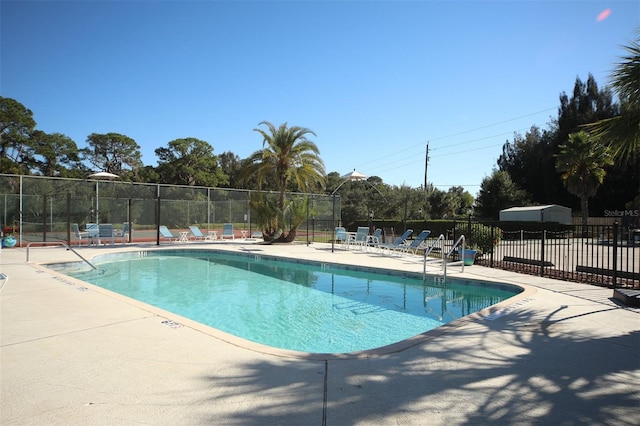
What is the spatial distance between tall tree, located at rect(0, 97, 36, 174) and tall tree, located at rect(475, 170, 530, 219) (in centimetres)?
4171

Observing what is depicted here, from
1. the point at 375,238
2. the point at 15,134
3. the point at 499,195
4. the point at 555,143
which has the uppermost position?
the point at 555,143

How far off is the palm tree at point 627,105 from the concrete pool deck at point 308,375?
7.72ft

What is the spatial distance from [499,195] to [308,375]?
121 feet

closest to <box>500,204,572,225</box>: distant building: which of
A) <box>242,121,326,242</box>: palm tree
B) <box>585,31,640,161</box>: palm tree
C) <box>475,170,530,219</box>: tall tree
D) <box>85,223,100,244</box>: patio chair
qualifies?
<box>475,170,530,219</box>: tall tree

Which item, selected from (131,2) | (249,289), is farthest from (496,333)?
(131,2)

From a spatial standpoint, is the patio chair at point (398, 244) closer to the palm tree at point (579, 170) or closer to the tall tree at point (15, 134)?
the palm tree at point (579, 170)

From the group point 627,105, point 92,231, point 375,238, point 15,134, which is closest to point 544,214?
point 375,238

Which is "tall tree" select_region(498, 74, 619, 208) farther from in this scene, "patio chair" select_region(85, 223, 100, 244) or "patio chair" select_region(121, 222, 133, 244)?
"patio chair" select_region(85, 223, 100, 244)

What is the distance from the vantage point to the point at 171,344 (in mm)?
3809

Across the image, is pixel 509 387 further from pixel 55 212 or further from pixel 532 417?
pixel 55 212

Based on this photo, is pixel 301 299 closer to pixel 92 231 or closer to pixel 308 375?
pixel 308 375

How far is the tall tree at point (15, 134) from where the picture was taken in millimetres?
33000

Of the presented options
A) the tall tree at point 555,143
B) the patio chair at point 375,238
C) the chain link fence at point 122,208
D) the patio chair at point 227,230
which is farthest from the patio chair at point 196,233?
the tall tree at point 555,143

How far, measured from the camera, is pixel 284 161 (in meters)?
17.8
